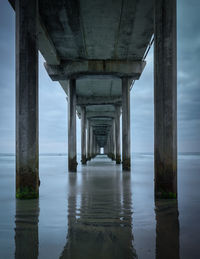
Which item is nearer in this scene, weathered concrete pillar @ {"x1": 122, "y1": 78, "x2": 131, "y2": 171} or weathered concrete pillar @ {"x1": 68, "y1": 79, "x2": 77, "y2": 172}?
weathered concrete pillar @ {"x1": 68, "y1": 79, "x2": 77, "y2": 172}

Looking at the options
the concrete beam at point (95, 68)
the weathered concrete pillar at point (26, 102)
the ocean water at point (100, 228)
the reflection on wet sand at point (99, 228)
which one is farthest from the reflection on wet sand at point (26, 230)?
the concrete beam at point (95, 68)

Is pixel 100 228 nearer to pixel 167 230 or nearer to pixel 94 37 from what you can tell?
pixel 167 230

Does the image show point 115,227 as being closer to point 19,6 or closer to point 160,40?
point 160,40

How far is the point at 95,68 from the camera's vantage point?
15.2 meters

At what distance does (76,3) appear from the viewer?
9492 mm

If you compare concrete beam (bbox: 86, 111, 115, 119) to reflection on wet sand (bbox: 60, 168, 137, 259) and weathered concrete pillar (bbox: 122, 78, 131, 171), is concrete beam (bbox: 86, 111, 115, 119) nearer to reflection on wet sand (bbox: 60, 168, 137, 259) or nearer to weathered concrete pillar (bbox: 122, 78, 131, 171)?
weathered concrete pillar (bbox: 122, 78, 131, 171)

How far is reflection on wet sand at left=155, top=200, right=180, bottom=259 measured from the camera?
311cm

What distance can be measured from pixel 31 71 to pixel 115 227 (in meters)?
4.69

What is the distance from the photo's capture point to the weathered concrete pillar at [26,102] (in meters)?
6.67

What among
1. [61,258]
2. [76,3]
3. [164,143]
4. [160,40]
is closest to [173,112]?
[164,143]

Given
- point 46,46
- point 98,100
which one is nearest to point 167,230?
point 46,46

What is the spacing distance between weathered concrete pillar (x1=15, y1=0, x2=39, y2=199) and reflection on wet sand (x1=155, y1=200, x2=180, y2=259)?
3.41m

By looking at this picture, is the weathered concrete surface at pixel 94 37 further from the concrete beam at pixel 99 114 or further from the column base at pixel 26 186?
the concrete beam at pixel 99 114

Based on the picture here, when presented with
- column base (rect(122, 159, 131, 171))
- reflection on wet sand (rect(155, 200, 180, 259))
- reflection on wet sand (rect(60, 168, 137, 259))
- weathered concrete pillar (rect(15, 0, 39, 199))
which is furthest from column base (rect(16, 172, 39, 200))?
column base (rect(122, 159, 131, 171))
